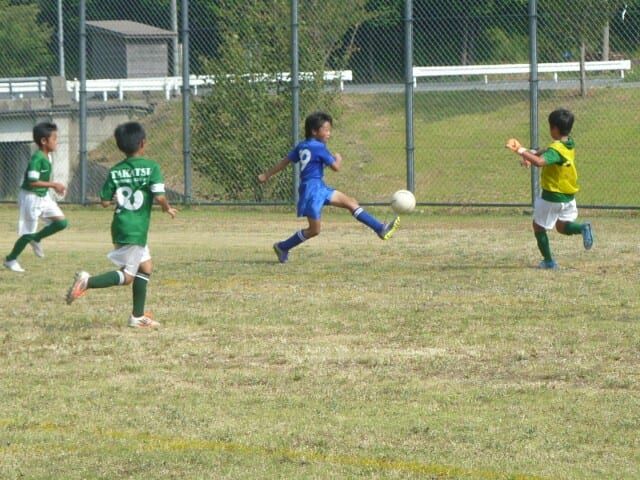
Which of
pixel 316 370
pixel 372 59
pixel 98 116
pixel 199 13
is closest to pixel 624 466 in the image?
pixel 316 370

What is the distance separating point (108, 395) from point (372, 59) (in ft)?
59.2

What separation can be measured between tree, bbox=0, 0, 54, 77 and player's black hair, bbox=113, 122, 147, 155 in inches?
769

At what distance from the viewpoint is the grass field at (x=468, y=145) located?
26453 millimetres

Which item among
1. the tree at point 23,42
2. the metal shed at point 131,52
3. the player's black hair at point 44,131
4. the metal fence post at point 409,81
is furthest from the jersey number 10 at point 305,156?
the metal shed at point 131,52

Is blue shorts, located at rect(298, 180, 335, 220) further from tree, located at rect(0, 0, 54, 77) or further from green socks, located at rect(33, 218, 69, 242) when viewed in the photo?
tree, located at rect(0, 0, 54, 77)

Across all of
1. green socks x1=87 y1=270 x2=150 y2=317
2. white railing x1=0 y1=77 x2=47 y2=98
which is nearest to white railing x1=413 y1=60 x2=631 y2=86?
white railing x1=0 y1=77 x2=47 y2=98

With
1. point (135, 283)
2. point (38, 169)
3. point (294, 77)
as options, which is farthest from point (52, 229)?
point (294, 77)

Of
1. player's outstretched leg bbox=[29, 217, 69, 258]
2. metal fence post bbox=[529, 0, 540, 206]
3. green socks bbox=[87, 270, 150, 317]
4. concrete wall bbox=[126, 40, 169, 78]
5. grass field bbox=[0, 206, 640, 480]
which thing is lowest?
grass field bbox=[0, 206, 640, 480]

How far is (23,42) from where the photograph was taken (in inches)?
1168

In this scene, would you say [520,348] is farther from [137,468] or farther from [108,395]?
[137,468]

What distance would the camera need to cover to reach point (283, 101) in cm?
2255

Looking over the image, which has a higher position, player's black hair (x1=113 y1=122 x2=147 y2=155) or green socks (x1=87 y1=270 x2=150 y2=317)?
player's black hair (x1=113 y1=122 x2=147 y2=155)

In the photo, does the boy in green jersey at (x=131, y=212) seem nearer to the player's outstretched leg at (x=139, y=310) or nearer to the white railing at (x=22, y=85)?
the player's outstretched leg at (x=139, y=310)

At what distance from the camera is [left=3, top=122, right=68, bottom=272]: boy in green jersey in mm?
13844
